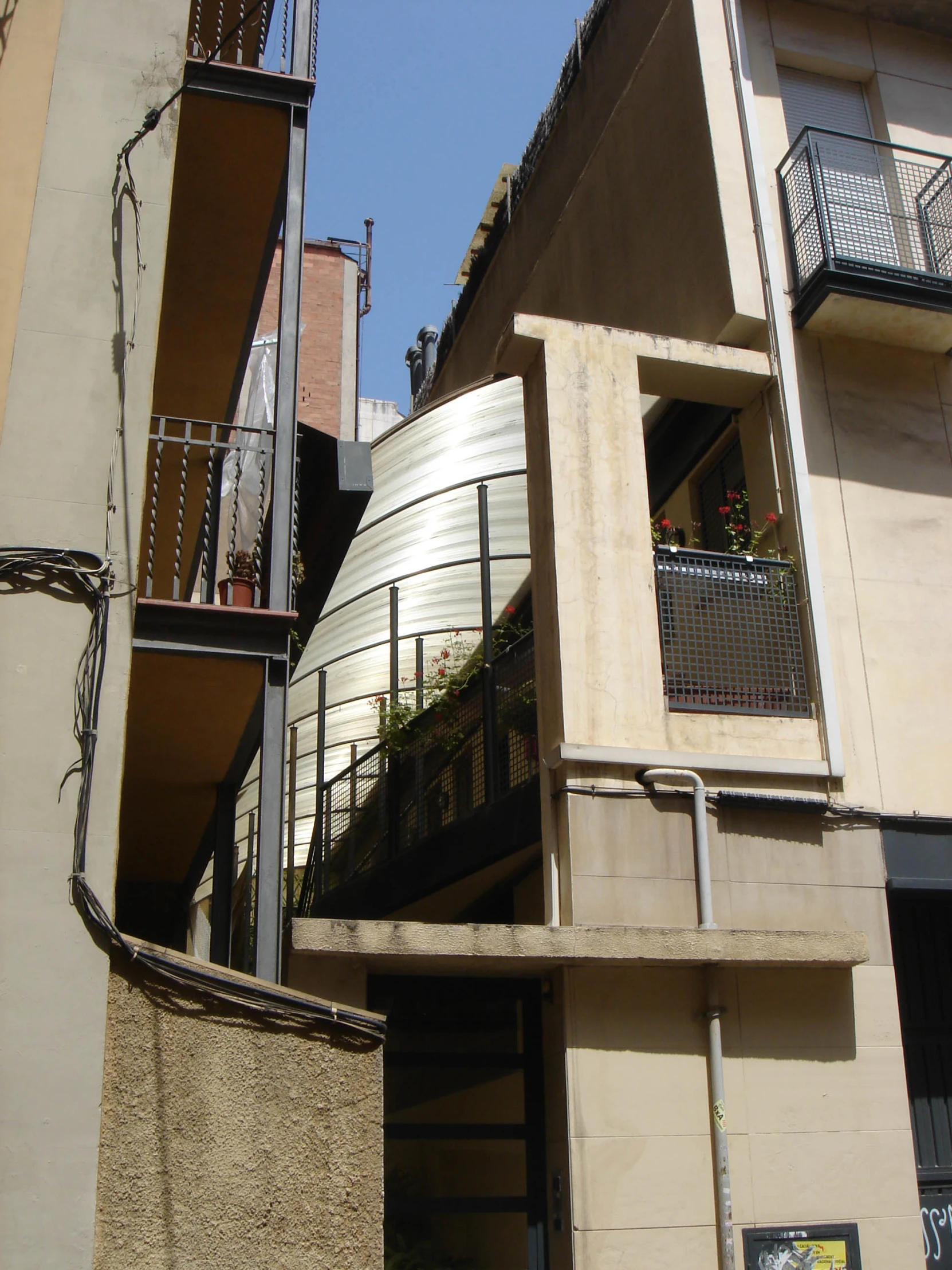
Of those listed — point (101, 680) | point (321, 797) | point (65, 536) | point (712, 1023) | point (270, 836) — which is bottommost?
point (712, 1023)

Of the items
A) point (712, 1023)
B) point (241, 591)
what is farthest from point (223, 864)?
point (712, 1023)

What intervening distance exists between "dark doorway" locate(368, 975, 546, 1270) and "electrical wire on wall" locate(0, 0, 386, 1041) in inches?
92.8

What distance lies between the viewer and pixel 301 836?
15477 mm

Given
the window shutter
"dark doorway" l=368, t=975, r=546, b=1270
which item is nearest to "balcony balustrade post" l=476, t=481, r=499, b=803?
"dark doorway" l=368, t=975, r=546, b=1270

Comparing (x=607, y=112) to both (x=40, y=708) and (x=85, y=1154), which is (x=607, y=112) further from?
(x=85, y=1154)

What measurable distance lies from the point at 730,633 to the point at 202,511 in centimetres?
512

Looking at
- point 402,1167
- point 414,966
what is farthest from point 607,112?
point 402,1167

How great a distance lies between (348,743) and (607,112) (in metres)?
7.96

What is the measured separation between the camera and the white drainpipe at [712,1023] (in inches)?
288

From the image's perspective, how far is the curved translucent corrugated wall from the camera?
1406cm

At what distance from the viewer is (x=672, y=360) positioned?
31.7ft

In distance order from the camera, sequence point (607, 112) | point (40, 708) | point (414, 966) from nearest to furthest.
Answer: point (40, 708) → point (414, 966) → point (607, 112)

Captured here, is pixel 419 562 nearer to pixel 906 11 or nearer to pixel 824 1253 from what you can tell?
pixel 906 11

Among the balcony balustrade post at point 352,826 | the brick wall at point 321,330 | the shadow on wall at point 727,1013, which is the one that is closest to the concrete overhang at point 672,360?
the shadow on wall at point 727,1013
